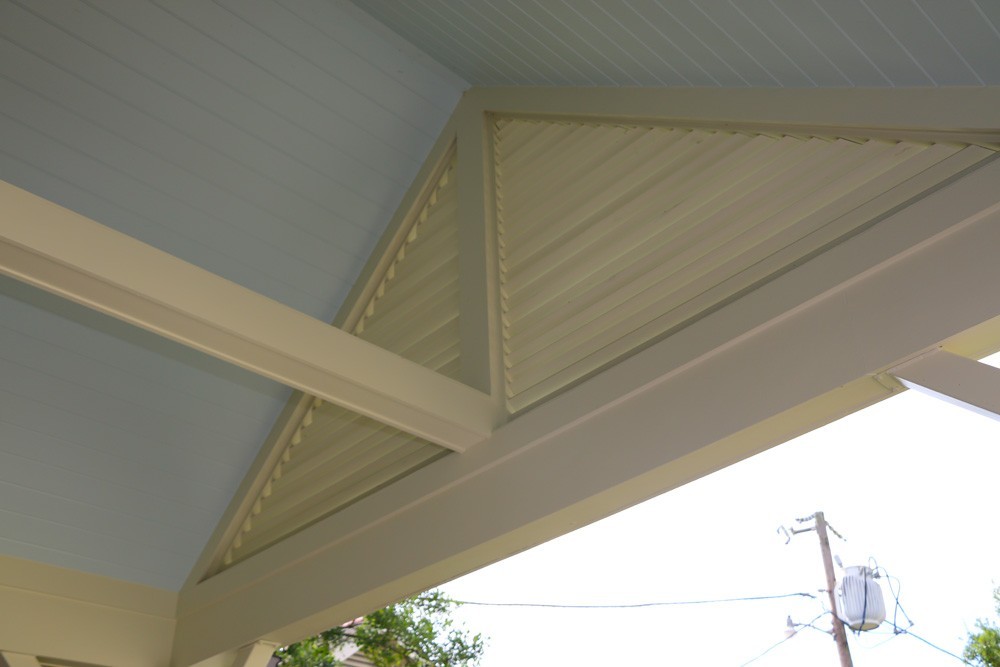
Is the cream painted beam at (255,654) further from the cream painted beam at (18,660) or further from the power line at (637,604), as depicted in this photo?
the power line at (637,604)

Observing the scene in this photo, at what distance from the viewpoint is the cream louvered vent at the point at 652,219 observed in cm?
214

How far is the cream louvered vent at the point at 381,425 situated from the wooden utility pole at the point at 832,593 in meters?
6.25

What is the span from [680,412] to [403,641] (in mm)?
4073

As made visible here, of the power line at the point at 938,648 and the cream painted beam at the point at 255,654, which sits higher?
the power line at the point at 938,648

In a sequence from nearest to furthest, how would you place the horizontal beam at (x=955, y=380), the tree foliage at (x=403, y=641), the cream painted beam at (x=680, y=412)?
1. the horizontal beam at (x=955, y=380)
2. the cream painted beam at (x=680, y=412)
3. the tree foliage at (x=403, y=641)

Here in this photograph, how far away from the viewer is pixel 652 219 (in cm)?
263

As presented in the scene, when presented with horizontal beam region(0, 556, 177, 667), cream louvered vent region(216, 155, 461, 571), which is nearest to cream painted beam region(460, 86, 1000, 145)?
cream louvered vent region(216, 155, 461, 571)

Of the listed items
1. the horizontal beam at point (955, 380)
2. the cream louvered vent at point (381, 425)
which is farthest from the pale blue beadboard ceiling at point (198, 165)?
the horizontal beam at point (955, 380)

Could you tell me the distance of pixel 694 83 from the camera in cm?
262

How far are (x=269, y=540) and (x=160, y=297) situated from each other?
4.94ft

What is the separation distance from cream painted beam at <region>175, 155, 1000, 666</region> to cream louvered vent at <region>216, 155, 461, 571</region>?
6.7 inches

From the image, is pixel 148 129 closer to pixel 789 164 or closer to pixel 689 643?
pixel 789 164

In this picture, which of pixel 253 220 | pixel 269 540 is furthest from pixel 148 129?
pixel 269 540

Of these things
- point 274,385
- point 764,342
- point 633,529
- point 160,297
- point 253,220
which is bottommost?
point 764,342
